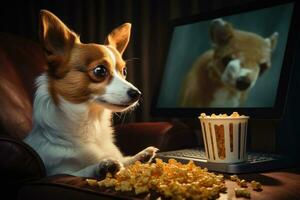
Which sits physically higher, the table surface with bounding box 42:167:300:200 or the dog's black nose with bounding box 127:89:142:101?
the dog's black nose with bounding box 127:89:142:101

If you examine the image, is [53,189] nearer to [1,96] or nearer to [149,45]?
[1,96]

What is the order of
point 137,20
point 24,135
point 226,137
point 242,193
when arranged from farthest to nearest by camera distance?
point 137,20
point 24,135
point 226,137
point 242,193

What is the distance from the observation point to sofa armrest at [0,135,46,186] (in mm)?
A: 901

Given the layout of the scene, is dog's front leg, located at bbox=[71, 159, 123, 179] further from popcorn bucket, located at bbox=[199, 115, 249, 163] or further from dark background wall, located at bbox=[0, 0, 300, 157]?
dark background wall, located at bbox=[0, 0, 300, 157]

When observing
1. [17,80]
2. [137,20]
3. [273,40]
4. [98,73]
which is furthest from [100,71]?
[137,20]

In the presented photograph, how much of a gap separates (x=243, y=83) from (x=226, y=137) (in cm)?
35

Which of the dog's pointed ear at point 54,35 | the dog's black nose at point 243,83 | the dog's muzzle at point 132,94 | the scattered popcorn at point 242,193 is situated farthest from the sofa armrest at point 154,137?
the scattered popcorn at point 242,193

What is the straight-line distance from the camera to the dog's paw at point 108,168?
0.97 metres

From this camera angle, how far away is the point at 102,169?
98cm

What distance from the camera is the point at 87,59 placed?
1.07 metres

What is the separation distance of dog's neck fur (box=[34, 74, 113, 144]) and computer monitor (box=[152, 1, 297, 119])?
1.53 feet

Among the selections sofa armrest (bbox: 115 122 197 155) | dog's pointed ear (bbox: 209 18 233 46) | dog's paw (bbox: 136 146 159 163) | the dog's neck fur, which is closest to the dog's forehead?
the dog's neck fur

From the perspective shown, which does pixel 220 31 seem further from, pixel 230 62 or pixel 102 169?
pixel 102 169

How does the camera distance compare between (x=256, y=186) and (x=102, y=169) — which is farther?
(x=102, y=169)
